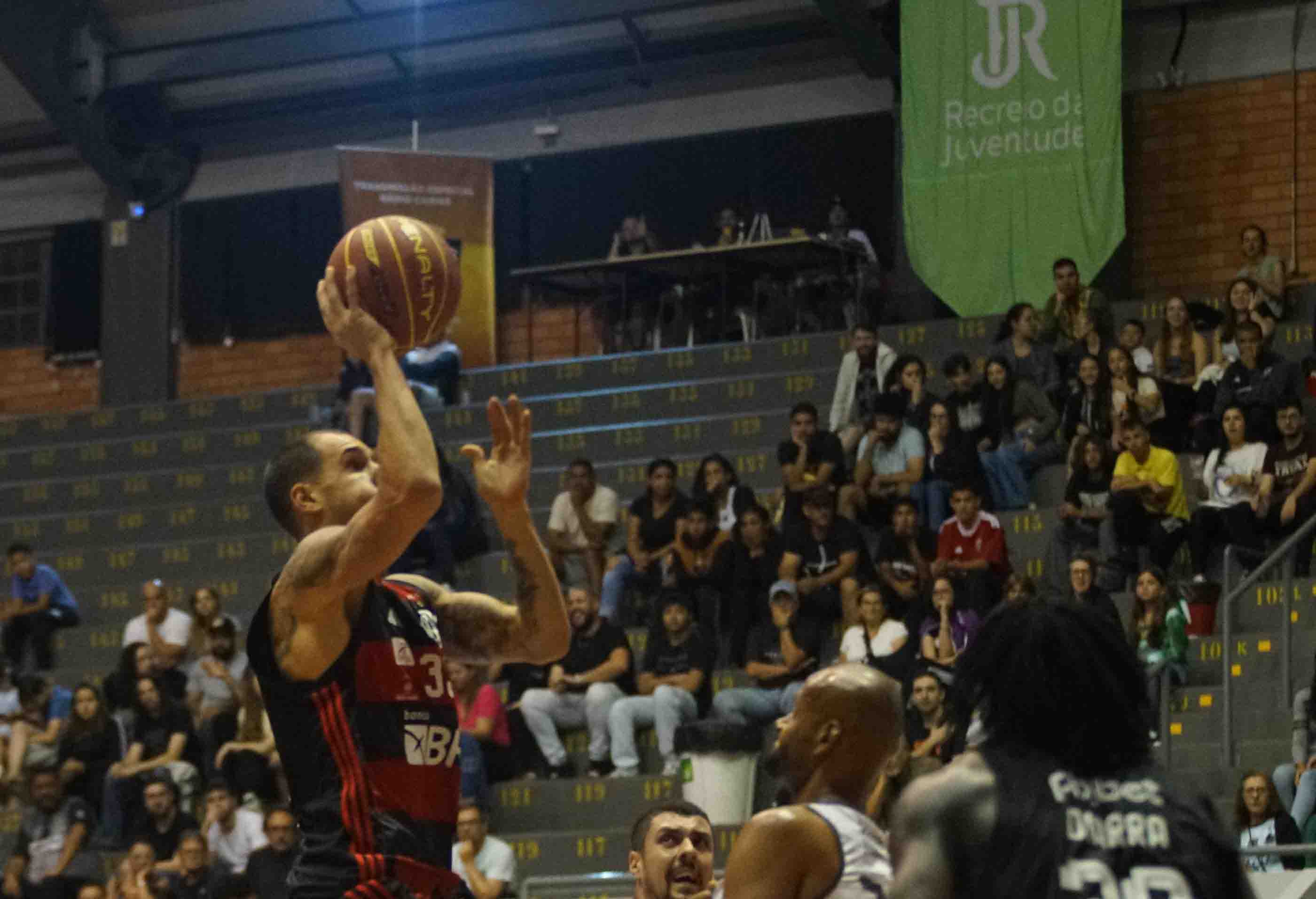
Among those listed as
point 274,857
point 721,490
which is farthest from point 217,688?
point 721,490

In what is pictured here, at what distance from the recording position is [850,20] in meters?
15.9

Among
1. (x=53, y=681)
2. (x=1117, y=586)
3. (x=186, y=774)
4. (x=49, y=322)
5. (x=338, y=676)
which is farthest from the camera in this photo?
(x=49, y=322)

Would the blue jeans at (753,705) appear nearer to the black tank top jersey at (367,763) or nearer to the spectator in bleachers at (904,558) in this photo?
the spectator in bleachers at (904,558)

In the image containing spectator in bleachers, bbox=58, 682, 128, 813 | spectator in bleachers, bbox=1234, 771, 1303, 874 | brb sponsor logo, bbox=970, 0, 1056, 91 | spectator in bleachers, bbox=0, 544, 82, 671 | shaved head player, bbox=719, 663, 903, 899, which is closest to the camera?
shaved head player, bbox=719, 663, 903, 899

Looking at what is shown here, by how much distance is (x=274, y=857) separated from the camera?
10734 millimetres

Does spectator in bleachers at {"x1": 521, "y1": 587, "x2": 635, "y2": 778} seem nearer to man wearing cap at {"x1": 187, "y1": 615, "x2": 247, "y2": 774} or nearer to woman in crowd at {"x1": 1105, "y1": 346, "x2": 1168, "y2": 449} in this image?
man wearing cap at {"x1": 187, "y1": 615, "x2": 247, "y2": 774}

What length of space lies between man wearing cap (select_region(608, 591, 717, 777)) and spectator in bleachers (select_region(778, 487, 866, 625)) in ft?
1.94

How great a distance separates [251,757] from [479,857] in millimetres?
2080

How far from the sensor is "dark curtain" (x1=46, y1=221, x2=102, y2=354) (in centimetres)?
1988

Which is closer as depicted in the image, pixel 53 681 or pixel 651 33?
pixel 53 681

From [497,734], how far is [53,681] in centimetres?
398

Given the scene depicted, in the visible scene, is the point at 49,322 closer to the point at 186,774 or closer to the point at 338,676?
the point at 186,774

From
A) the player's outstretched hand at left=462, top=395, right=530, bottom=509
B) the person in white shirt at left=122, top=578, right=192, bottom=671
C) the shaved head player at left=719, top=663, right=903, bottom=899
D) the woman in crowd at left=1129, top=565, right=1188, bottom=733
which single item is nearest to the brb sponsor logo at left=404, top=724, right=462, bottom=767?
the player's outstretched hand at left=462, top=395, right=530, bottom=509

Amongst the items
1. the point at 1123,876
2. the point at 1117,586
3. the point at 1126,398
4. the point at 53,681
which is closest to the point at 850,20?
the point at 1126,398
